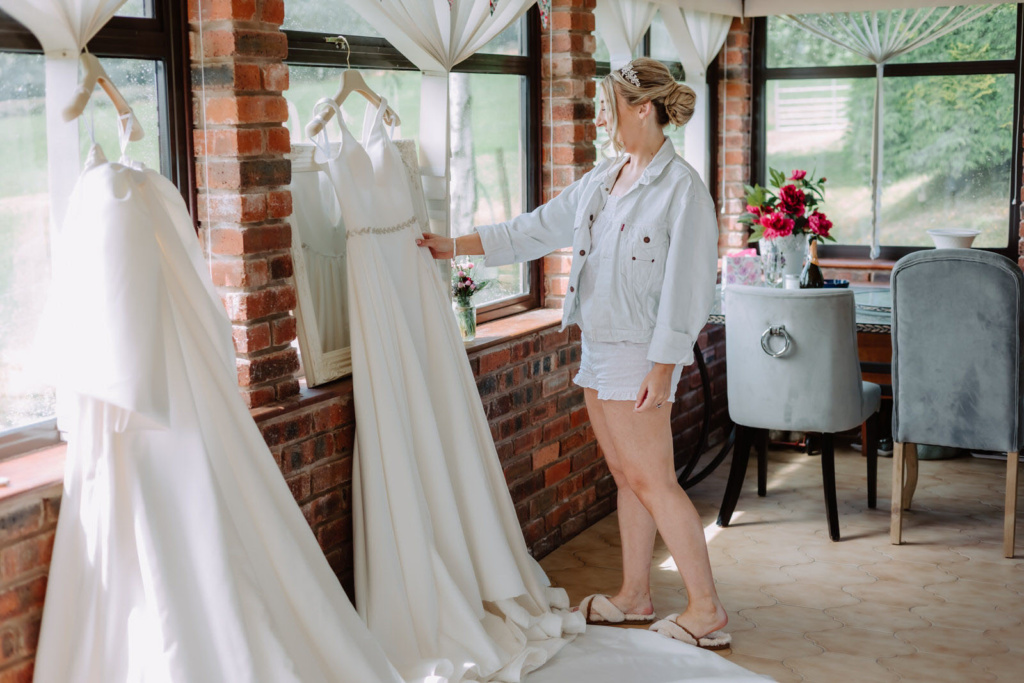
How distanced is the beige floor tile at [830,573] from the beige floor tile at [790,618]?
0.26m

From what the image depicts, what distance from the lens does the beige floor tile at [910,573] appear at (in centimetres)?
353

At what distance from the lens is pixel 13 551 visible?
201cm

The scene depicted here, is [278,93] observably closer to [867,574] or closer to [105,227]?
[105,227]

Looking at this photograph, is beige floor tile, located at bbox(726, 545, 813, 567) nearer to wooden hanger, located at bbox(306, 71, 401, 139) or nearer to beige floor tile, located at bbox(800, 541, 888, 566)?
beige floor tile, located at bbox(800, 541, 888, 566)

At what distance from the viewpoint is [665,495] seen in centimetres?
303

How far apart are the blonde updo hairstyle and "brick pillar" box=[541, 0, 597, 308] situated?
109 centimetres

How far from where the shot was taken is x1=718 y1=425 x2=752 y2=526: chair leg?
13.3ft

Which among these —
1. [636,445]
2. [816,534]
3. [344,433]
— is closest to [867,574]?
[816,534]

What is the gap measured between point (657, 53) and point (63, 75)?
11.0 ft

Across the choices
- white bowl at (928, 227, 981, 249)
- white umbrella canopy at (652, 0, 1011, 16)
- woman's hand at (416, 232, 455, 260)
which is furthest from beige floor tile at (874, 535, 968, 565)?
white umbrella canopy at (652, 0, 1011, 16)

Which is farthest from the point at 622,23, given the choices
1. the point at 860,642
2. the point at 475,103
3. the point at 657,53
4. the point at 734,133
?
the point at 860,642

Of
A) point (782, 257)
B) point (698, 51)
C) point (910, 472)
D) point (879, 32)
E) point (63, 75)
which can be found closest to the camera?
point (63, 75)

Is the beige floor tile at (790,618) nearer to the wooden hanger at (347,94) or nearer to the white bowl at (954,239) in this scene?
the wooden hanger at (347,94)

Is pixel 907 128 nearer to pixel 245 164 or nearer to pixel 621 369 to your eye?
pixel 621 369
